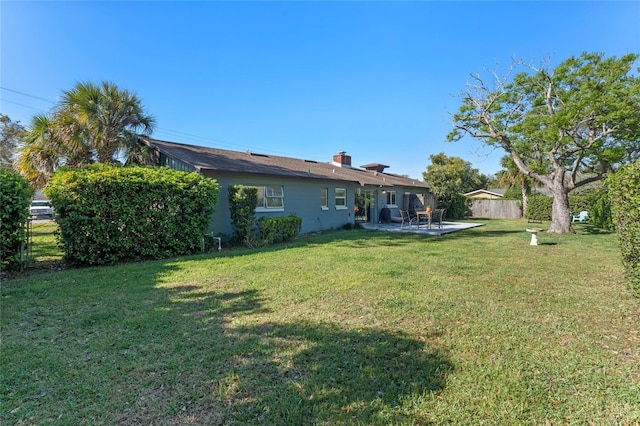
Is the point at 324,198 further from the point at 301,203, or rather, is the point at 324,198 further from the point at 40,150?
the point at 40,150

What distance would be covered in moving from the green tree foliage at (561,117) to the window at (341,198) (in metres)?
6.82

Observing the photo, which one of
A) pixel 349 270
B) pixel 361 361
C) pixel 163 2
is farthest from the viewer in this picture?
pixel 163 2

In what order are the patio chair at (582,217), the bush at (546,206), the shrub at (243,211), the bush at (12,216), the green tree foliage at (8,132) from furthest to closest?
the green tree foliage at (8,132), the bush at (546,206), the patio chair at (582,217), the shrub at (243,211), the bush at (12,216)

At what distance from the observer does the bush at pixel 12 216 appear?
625 cm

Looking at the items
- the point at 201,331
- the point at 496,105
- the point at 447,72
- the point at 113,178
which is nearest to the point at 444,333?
the point at 201,331

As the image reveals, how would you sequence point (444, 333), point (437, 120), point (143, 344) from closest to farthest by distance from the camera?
point (143, 344)
point (444, 333)
point (437, 120)

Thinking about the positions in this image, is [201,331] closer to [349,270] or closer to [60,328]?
[60,328]

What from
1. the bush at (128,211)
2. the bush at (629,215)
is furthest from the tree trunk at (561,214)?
the bush at (128,211)

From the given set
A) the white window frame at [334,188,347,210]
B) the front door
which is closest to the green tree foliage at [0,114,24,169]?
the white window frame at [334,188,347,210]

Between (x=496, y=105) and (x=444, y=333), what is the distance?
633 inches

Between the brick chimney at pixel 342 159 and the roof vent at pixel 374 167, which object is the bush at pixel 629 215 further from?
the roof vent at pixel 374 167

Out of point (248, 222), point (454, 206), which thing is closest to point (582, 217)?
point (454, 206)

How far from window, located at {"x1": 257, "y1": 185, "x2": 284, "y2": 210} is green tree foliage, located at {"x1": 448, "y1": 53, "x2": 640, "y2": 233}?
409 inches

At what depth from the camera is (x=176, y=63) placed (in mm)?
13961
